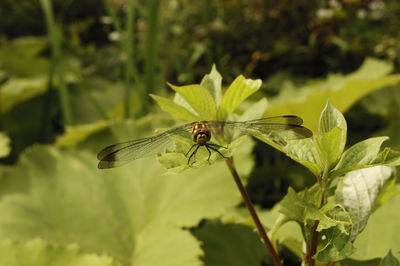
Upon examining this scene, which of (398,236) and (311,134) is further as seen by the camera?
(398,236)

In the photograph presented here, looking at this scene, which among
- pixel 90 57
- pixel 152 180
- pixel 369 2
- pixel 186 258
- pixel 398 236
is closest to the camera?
pixel 398 236

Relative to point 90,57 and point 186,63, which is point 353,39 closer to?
point 186,63

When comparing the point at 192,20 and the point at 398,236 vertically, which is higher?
the point at 192,20

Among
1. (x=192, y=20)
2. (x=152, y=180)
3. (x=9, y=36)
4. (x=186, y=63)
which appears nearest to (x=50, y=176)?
(x=152, y=180)

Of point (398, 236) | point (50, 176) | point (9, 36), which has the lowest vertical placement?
point (398, 236)

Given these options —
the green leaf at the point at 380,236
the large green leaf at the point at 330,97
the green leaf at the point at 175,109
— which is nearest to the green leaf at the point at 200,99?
the green leaf at the point at 175,109

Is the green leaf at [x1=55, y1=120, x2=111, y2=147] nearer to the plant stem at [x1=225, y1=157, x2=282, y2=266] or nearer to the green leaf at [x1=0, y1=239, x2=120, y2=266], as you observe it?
the green leaf at [x1=0, y1=239, x2=120, y2=266]
